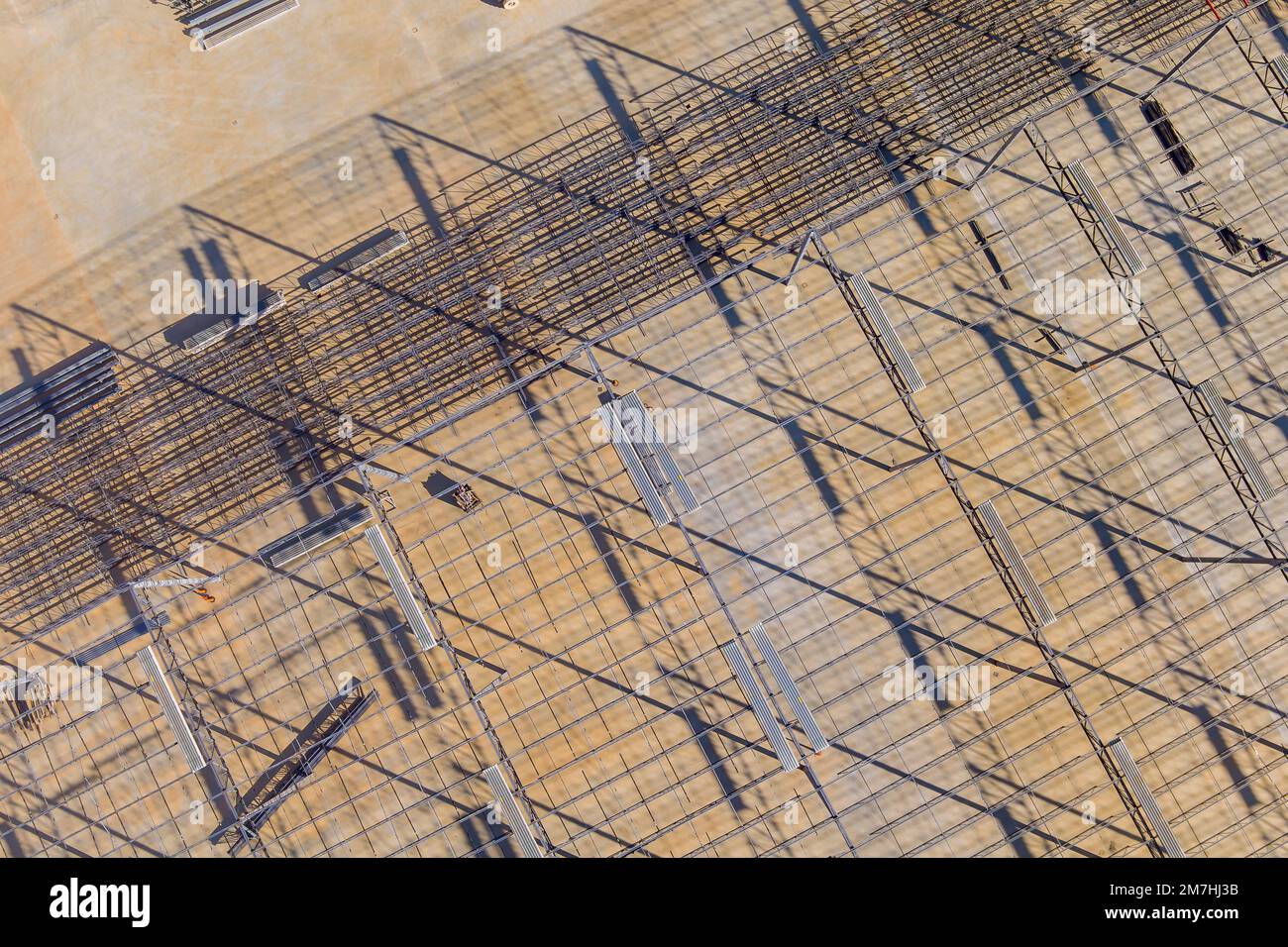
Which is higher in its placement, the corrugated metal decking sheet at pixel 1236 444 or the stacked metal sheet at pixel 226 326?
the stacked metal sheet at pixel 226 326

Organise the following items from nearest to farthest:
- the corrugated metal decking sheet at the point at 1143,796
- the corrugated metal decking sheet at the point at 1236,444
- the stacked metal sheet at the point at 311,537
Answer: the corrugated metal decking sheet at the point at 1236,444 → the corrugated metal decking sheet at the point at 1143,796 → the stacked metal sheet at the point at 311,537

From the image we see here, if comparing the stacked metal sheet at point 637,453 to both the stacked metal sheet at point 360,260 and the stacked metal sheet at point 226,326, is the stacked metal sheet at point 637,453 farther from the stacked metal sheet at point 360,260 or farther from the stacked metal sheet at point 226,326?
the stacked metal sheet at point 226,326

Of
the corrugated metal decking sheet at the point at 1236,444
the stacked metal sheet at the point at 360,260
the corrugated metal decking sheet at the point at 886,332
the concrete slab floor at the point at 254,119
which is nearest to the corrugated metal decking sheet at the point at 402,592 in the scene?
the stacked metal sheet at the point at 360,260

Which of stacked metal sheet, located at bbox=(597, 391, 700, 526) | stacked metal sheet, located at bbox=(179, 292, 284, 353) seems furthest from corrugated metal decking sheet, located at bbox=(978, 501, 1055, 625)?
stacked metal sheet, located at bbox=(179, 292, 284, 353)

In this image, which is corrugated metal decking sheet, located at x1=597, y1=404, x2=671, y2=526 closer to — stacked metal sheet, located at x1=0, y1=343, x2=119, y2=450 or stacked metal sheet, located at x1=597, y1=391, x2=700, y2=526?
stacked metal sheet, located at x1=597, y1=391, x2=700, y2=526

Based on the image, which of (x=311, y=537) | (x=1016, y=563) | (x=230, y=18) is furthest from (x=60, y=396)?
(x=1016, y=563)

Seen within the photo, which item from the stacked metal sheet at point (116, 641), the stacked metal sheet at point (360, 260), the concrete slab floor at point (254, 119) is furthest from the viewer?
the concrete slab floor at point (254, 119)
